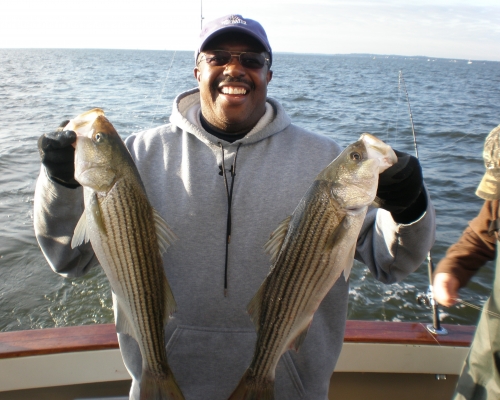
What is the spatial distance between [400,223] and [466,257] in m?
0.97

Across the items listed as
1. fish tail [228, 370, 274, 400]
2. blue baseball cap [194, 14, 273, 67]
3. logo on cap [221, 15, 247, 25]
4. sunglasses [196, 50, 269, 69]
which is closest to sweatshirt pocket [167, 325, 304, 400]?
fish tail [228, 370, 274, 400]

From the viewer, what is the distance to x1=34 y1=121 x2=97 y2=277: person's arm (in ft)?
7.29

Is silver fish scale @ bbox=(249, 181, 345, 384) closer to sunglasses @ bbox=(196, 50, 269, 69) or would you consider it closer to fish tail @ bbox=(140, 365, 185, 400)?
fish tail @ bbox=(140, 365, 185, 400)

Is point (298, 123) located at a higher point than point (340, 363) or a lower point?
lower

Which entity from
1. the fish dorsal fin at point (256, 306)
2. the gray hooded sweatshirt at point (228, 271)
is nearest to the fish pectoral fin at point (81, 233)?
the gray hooded sweatshirt at point (228, 271)

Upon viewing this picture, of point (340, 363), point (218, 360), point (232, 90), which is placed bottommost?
point (340, 363)

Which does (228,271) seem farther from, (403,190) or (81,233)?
(403,190)

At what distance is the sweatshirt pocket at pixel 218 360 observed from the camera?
268 cm

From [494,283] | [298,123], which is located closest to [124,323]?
[494,283]

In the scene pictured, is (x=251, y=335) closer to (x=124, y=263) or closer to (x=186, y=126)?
(x=124, y=263)

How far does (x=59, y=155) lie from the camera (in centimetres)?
223

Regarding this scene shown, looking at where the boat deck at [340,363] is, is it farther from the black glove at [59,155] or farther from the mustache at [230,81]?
the mustache at [230,81]

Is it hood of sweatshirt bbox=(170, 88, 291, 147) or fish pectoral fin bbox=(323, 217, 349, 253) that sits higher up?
hood of sweatshirt bbox=(170, 88, 291, 147)

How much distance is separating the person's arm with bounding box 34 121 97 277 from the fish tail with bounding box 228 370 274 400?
1.22 m
